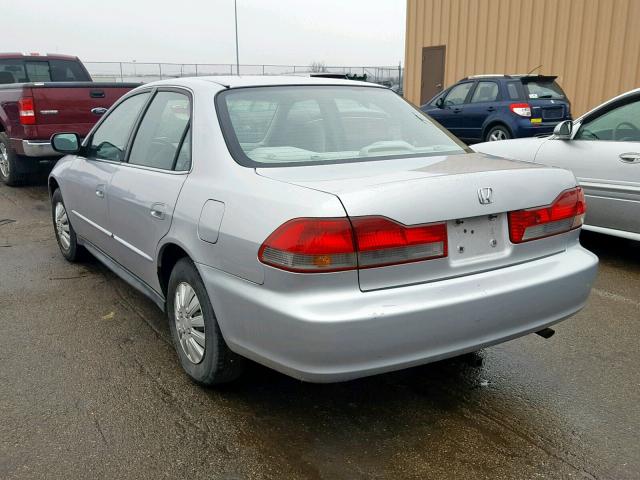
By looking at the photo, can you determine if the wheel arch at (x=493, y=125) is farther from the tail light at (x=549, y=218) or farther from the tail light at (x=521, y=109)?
the tail light at (x=549, y=218)

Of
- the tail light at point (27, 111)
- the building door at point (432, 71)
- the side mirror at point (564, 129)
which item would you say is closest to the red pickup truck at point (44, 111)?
the tail light at point (27, 111)

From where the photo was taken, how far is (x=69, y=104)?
816cm

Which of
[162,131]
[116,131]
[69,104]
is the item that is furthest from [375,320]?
[69,104]

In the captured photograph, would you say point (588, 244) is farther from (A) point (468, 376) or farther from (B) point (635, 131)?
(A) point (468, 376)

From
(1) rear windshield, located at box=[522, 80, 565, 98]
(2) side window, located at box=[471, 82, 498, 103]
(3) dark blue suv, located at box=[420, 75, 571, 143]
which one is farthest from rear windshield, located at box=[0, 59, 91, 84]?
(1) rear windshield, located at box=[522, 80, 565, 98]

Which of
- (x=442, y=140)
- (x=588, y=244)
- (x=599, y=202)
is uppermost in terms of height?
(x=442, y=140)

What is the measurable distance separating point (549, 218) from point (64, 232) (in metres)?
4.12

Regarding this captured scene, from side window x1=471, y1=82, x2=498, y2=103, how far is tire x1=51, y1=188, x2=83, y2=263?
8636 millimetres

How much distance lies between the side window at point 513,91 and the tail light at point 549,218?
8.85 meters

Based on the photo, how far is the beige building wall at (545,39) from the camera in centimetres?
1351

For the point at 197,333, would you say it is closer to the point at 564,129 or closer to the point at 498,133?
the point at 564,129

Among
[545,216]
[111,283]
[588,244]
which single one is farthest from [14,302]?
[588,244]

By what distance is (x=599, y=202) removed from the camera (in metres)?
5.43

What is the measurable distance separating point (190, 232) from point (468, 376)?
164 centimetres
